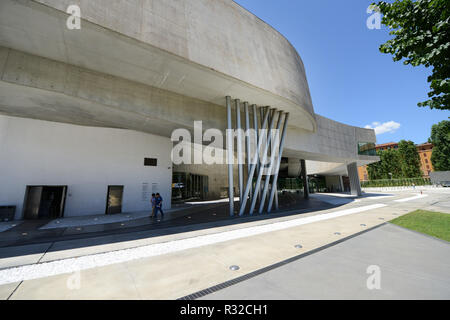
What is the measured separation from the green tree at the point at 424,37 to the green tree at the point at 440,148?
6015 centimetres

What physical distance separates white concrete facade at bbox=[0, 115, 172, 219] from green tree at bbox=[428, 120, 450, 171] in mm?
66500

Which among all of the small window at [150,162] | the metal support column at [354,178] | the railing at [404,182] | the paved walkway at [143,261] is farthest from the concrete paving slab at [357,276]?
the railing at [404,182]

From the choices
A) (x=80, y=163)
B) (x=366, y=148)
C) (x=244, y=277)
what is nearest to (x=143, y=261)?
(x=244, y=277)

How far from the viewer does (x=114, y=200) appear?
13180 mm

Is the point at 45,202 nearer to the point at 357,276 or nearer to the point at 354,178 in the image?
the point at 357,276

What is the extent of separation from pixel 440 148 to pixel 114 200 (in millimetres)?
72015

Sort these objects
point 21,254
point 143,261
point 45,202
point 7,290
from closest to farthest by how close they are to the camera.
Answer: point 7,290 < point 143,261 < point 21,254 < point 45,202

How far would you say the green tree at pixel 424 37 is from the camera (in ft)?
17.9

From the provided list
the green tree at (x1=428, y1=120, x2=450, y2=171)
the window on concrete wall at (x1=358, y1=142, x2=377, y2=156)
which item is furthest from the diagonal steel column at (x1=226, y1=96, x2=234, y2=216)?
the green tree at (x1=428, y1=120, x2=450, y2=171)

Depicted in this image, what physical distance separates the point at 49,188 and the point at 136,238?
9.47 m

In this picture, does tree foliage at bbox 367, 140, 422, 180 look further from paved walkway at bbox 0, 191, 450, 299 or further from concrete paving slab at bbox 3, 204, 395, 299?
concrete paving slab at bbox 3, 204, 395, 299

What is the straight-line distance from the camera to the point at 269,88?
1121 cm

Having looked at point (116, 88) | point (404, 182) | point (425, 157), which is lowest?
point (404, 182)

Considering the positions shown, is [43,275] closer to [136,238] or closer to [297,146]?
[136,238]
